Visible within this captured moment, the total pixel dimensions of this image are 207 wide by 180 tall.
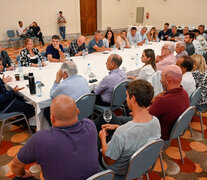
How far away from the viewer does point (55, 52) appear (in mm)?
4426

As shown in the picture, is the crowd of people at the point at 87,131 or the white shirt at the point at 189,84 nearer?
the crowd of people at the point at 87,131


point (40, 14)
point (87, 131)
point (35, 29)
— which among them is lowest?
point (87, 131)

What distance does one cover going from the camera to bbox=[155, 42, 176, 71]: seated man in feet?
12.1

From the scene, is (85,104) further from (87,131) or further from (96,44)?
(96,44)

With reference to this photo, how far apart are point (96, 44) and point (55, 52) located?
4.42ft

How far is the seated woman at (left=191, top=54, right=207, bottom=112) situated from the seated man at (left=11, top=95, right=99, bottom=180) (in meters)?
2.22

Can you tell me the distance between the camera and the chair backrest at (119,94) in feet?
8.98

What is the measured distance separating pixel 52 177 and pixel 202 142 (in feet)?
8.38

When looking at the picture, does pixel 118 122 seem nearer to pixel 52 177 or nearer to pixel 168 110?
pixel 168 110

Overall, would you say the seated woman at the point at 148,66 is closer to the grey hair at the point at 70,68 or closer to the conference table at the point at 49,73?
the conference table at the point at 49,73

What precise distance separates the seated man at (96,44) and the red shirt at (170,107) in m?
3.42

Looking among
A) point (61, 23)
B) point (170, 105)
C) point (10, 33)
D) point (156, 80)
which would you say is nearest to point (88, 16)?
point (61, 23)

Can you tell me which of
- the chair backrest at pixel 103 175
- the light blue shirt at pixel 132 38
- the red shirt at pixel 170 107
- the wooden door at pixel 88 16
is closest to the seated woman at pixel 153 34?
the light blue shirt at pixel 132 38

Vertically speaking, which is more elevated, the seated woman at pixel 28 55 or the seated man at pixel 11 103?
the seated woman at pixel 28 55
